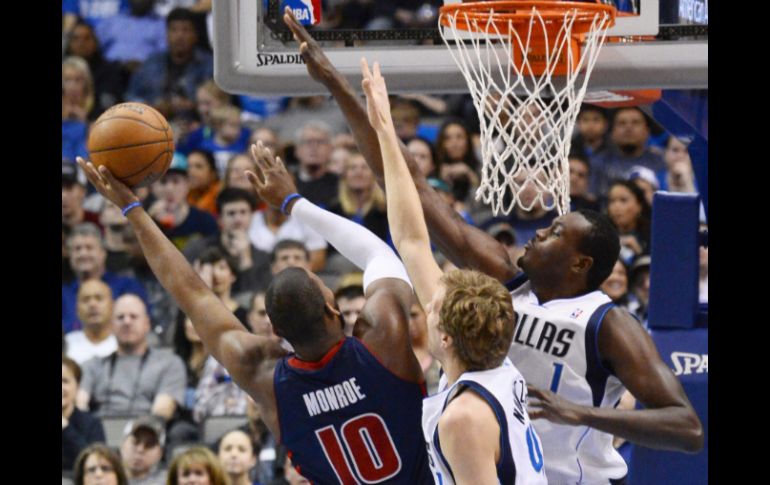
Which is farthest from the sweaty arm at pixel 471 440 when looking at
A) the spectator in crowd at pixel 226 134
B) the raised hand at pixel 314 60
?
the spectator in crowd at pixel 226 134

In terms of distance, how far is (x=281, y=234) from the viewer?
25.3 feet

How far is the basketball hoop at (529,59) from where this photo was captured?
4.20 m

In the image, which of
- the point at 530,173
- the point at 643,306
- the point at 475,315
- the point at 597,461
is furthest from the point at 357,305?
the point at 475,315

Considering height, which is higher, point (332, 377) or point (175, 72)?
point (175, 72)

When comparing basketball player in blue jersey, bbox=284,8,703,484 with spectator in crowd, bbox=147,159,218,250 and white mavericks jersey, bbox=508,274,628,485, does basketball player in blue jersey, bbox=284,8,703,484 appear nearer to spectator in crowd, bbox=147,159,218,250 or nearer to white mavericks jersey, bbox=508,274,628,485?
white mavericks jersey, bbox=508,274,628,485

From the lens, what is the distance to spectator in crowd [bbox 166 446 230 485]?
6277 millimetres

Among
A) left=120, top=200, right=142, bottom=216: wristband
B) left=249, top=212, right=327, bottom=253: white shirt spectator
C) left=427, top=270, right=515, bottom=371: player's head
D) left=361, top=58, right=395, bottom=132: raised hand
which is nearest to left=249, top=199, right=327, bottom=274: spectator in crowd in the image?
left=249, top=212, right=327, bottom=253: white shirt spectator

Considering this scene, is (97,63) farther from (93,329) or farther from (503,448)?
(503,448)

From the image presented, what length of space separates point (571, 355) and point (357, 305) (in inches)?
137

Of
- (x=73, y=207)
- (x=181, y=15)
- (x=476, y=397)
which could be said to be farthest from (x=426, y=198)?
(x=181, y=15)

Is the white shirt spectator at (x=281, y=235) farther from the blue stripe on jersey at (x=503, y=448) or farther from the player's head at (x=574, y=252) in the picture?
the blue stripe on jersey at (x=503, y=448)

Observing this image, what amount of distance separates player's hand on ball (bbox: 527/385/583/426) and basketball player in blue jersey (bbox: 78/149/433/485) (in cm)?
37

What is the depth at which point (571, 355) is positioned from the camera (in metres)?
3.53

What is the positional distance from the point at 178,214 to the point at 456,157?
1.88 m
